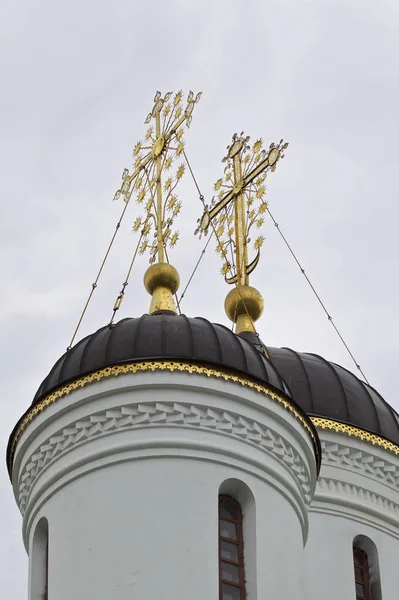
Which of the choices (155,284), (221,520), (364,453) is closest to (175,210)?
(155,284)

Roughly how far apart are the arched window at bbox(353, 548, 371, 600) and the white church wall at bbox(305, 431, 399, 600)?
5 cm

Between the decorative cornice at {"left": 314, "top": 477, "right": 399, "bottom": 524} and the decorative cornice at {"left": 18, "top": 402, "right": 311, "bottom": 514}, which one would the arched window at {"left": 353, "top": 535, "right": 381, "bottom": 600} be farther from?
the decorative cornice at {"left": 18, "top": 402, "right": 311, "bottom": 514}

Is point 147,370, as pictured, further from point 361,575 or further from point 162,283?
point 361,575

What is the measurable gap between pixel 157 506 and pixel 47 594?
3.76 feet

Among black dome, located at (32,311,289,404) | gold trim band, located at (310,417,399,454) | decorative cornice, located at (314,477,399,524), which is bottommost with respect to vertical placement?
decorative cornice, located at (314,477,399,524)

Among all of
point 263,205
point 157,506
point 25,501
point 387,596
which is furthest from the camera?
point 263,205

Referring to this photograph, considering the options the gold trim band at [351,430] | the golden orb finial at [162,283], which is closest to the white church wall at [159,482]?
the gold trim band at [351,430]

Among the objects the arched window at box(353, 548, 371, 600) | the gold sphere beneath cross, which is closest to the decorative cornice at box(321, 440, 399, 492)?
the arched window at box(353, 548, 371, 600)

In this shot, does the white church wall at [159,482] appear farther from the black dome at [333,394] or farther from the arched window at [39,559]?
the black dome at [333,394]

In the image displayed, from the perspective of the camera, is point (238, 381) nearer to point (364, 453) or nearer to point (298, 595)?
point (298, 595)

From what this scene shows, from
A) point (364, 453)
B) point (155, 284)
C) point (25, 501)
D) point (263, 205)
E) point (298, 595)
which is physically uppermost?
A: point (263, 205)

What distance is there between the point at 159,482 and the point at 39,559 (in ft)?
4.65

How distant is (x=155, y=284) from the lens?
1614cm

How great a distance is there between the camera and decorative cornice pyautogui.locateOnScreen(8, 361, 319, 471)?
1380 cm
